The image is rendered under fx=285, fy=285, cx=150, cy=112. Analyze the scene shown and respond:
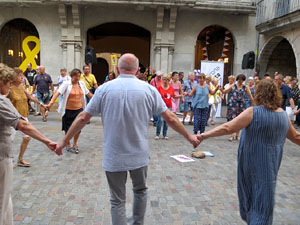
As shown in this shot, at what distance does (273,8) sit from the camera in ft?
44.8

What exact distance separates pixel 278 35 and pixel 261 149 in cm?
1301

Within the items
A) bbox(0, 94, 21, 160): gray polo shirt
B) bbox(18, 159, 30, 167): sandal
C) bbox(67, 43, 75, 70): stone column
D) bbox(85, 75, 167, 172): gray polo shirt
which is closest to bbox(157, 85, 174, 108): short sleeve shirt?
bbox(18, 159, 30, 167): sandal

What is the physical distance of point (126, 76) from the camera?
263 centimetres

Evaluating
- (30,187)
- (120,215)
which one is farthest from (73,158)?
(120,215)

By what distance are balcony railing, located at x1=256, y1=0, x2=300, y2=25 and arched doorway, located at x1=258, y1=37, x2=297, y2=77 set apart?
1.68m

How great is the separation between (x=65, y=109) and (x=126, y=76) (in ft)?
12.0

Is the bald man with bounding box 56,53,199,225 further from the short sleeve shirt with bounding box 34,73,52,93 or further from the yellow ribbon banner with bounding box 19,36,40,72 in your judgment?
→ the yellow ribbon banner with bounding box 19,36,40,72

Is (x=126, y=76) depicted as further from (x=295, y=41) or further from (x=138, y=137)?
(x=295, y=41)

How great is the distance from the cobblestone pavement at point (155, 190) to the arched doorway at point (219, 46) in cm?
1058

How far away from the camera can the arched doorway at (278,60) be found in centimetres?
1533

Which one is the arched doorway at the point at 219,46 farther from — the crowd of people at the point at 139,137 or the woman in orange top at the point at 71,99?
the crowd of people at the point at 139,137

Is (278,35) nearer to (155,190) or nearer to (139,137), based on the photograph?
(155,190)

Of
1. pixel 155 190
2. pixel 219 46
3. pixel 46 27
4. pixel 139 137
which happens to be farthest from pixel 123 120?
pixel 219 46

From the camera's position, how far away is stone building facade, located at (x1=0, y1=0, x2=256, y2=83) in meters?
14.0
